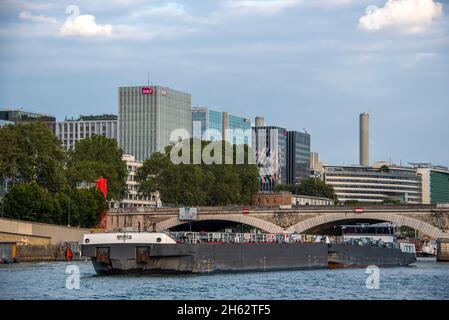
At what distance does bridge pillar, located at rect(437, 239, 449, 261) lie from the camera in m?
127

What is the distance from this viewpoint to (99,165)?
547 feet

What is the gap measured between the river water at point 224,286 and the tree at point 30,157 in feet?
195

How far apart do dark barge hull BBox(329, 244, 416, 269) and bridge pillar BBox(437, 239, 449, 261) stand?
1707cm

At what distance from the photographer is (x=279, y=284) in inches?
2837

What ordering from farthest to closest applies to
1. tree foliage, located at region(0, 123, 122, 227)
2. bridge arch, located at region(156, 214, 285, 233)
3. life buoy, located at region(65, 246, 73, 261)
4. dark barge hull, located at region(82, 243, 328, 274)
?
bridge arch, located at region(156, 214, 285, 233)
tree foliage, located at region(0, 123, 122, 227)
life buoy, located at region(65, 246, 73, 261)
dark barge hull, located at region(82, 243, 328, 274)

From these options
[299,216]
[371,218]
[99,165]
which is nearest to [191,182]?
[99,165]

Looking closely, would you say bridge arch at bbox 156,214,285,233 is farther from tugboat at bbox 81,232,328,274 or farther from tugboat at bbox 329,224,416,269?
tugboat at bbox 81,232,328,274

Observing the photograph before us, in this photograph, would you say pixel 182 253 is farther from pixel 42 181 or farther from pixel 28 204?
pixel 42 181

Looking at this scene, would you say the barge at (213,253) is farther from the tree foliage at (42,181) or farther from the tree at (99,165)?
the tree at (99,165)

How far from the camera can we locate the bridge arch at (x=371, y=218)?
135m

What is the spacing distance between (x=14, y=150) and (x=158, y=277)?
72771 millimetres

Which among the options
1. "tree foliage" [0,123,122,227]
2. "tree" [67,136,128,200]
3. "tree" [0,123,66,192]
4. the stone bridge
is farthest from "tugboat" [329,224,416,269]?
"tree" [67,136,128,200]

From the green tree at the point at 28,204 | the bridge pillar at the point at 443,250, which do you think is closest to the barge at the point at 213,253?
the bridge pillar at the point at 443,250
